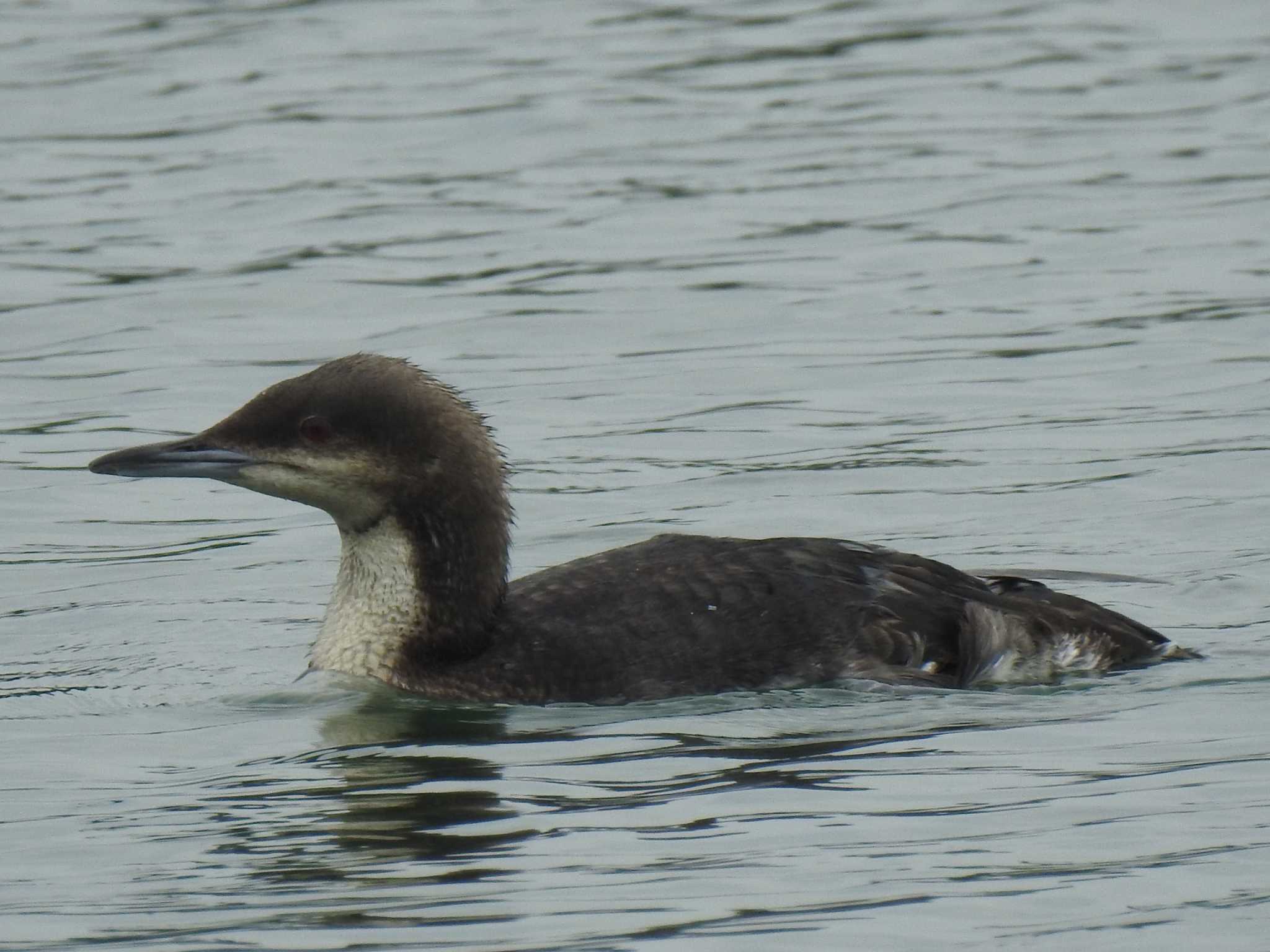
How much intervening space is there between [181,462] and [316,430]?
1.35ft

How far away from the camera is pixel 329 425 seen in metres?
7.43

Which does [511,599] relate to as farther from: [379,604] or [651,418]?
[651,418]

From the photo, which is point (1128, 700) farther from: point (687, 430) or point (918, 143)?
point (918, 143)

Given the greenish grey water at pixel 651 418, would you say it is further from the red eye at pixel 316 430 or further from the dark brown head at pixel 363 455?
the red eye at pixel 316 430

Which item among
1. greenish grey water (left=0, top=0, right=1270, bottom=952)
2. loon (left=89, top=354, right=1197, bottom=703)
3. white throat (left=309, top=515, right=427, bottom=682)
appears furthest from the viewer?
white throat (left=309, top=515, right=427, bottom=682)

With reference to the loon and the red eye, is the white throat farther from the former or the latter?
the red eye

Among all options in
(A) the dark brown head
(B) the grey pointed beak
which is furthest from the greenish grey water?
(B) the grey pointed beak

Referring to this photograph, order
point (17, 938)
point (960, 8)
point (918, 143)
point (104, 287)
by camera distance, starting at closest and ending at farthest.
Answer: point (17, 938)
point (104, 287)
point (918, 143)
point (960, 8)

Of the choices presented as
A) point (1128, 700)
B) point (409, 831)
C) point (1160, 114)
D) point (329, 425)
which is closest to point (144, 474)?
point (329, 425)

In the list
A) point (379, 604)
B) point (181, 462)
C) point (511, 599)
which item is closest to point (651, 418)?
point (511, 599)

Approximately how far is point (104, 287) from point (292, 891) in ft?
26.4

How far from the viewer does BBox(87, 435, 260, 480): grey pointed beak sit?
7.43 meters

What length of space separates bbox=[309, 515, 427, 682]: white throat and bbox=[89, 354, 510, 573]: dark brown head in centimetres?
6

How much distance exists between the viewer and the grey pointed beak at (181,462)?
7.43m
